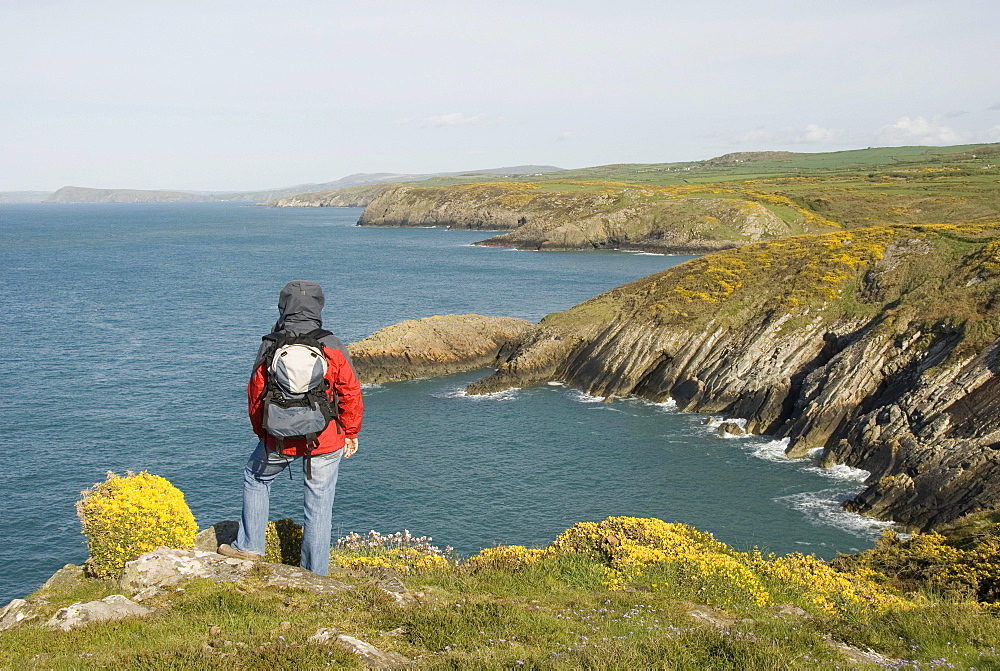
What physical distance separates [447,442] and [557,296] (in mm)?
47498

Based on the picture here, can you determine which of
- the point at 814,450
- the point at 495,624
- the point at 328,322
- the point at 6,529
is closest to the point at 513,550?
the point at 495,624

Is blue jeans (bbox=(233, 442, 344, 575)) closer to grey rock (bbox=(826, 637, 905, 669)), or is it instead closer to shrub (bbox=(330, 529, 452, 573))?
shrub (bbox=(330, 529, 452, 573))

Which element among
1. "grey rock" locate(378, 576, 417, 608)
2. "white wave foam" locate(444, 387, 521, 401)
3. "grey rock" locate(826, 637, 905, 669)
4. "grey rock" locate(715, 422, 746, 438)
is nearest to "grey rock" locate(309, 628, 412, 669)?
"grey rock" locate(378, 576, 417, 608)

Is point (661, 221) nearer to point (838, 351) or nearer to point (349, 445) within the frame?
point (838, 351)

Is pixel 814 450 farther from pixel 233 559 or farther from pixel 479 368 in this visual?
pixel 233 559

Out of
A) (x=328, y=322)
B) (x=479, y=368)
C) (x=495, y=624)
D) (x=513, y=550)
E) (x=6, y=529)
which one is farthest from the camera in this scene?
(x=328, y=322)

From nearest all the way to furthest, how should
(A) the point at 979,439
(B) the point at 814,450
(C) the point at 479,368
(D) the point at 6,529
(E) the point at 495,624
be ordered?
(E) the point at 495,624 → (D) the point at 6,529 → (A) the point at 979,439 → (B) the point at 814,450 → (C) the point at 479,368

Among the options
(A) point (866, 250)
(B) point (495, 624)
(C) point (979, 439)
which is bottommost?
(C) point (979, 439)

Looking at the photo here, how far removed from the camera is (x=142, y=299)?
87.4 metres

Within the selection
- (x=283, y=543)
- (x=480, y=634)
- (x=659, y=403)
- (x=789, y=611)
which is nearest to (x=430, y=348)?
(x=659, y=403)

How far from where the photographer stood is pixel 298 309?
1065 cm

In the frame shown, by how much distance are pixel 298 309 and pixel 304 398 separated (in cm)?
126

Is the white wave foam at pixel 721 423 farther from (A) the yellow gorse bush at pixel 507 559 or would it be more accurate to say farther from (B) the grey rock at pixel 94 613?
(B) the grey rock at pixel 94 613

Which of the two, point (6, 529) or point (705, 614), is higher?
point (705, 614)
